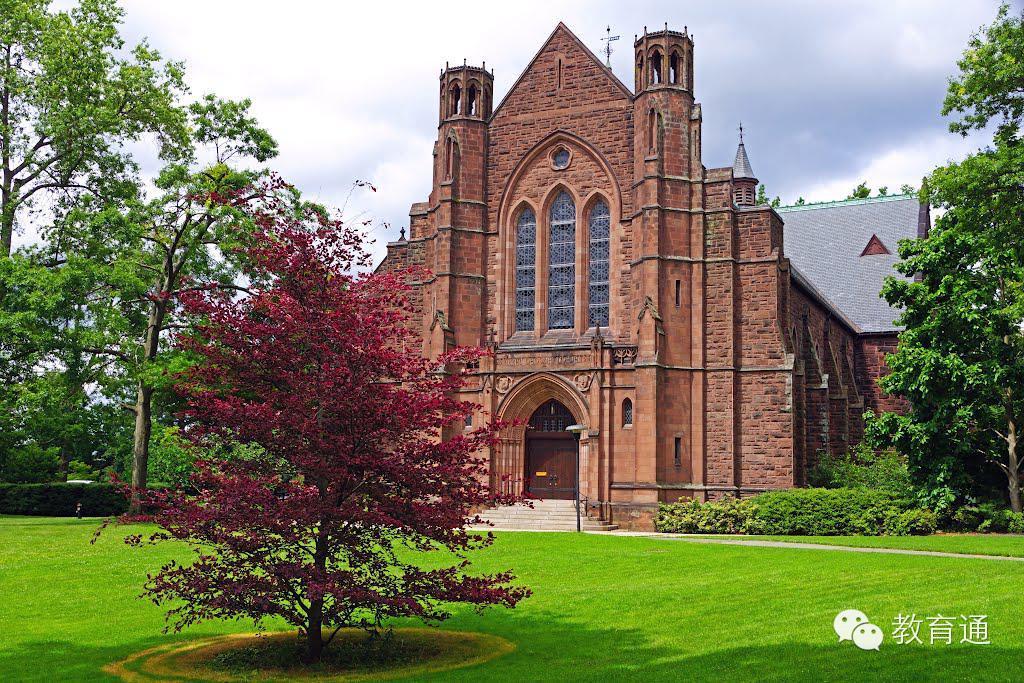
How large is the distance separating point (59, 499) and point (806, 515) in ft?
91.7

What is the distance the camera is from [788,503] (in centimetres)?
2852

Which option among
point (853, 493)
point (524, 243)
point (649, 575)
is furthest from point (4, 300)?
point (853, 493)

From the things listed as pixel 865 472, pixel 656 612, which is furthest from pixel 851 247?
pixel 656 612

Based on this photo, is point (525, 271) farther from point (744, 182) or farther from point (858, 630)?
point (858, 630)

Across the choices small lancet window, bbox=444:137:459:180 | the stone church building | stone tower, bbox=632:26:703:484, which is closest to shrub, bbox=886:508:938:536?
the stone church building

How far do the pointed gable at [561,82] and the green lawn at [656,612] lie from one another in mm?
17133

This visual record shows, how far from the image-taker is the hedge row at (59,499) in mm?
37438

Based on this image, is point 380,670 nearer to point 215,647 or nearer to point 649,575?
point 215,647

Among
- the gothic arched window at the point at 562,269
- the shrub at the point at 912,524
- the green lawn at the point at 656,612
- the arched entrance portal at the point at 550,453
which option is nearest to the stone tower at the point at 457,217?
the gothic arched window at the point at 562,269

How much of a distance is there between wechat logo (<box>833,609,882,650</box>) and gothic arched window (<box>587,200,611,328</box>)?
21603 millimetres

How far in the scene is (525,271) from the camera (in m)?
34.7

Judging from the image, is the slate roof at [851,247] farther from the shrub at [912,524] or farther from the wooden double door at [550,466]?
the shrub at [912,524]

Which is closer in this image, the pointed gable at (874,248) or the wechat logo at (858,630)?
the wechat logo at (858,630)

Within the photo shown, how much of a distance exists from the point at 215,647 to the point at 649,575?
8621 mm
